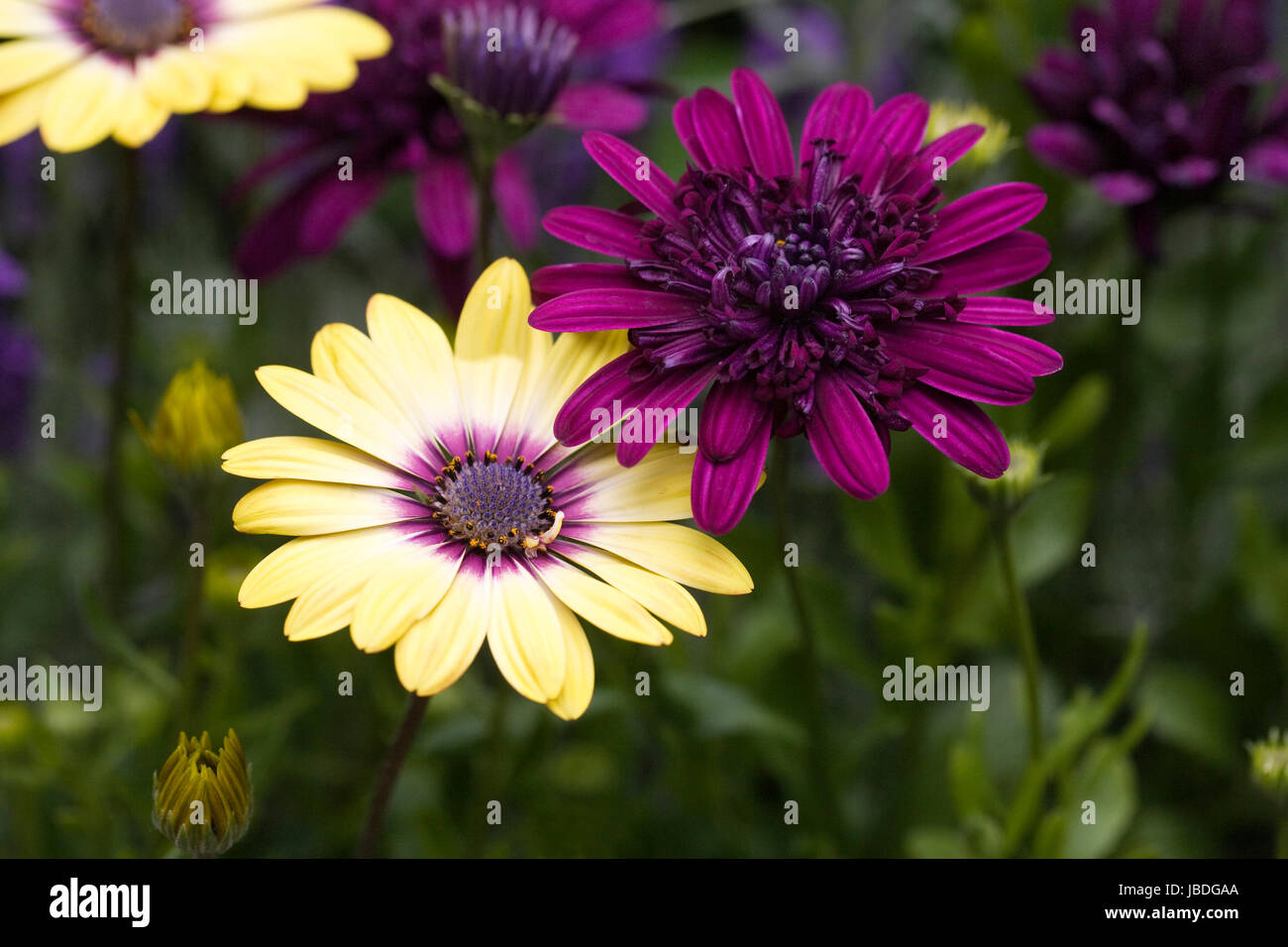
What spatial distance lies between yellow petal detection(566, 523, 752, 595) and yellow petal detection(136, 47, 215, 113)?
0.21 m

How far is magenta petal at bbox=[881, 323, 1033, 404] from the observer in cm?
37

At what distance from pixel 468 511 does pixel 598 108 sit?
0.26 m

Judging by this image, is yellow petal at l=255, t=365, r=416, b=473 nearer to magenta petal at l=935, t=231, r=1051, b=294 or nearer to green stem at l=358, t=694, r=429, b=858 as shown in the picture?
green stem at l=358, t=694, r=429, b=858

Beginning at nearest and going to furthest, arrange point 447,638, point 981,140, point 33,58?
point 447,638, point 33,58, point 981,140

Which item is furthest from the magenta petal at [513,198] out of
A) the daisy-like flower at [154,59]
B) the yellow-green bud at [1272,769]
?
the yellow-green bud at [1272,769]

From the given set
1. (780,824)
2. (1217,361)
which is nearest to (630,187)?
(780,824)

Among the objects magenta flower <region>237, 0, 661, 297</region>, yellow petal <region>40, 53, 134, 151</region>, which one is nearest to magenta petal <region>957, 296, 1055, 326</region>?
magenta flower <region>237, 0, 661, 297</region>

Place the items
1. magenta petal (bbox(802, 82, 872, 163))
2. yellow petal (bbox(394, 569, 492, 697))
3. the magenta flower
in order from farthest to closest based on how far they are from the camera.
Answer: the magenta flower
magenta petal (bbox(802, 82, 872, 163))
yellow petal (bbox(394, 569, 492, 697))

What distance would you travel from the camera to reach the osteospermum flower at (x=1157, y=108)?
552 millimetres

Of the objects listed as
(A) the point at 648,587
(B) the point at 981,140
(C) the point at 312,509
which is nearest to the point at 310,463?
(C) the point at 312,509

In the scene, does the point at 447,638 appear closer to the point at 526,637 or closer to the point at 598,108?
the point at 526,637

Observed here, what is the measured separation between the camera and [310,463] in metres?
0.37
